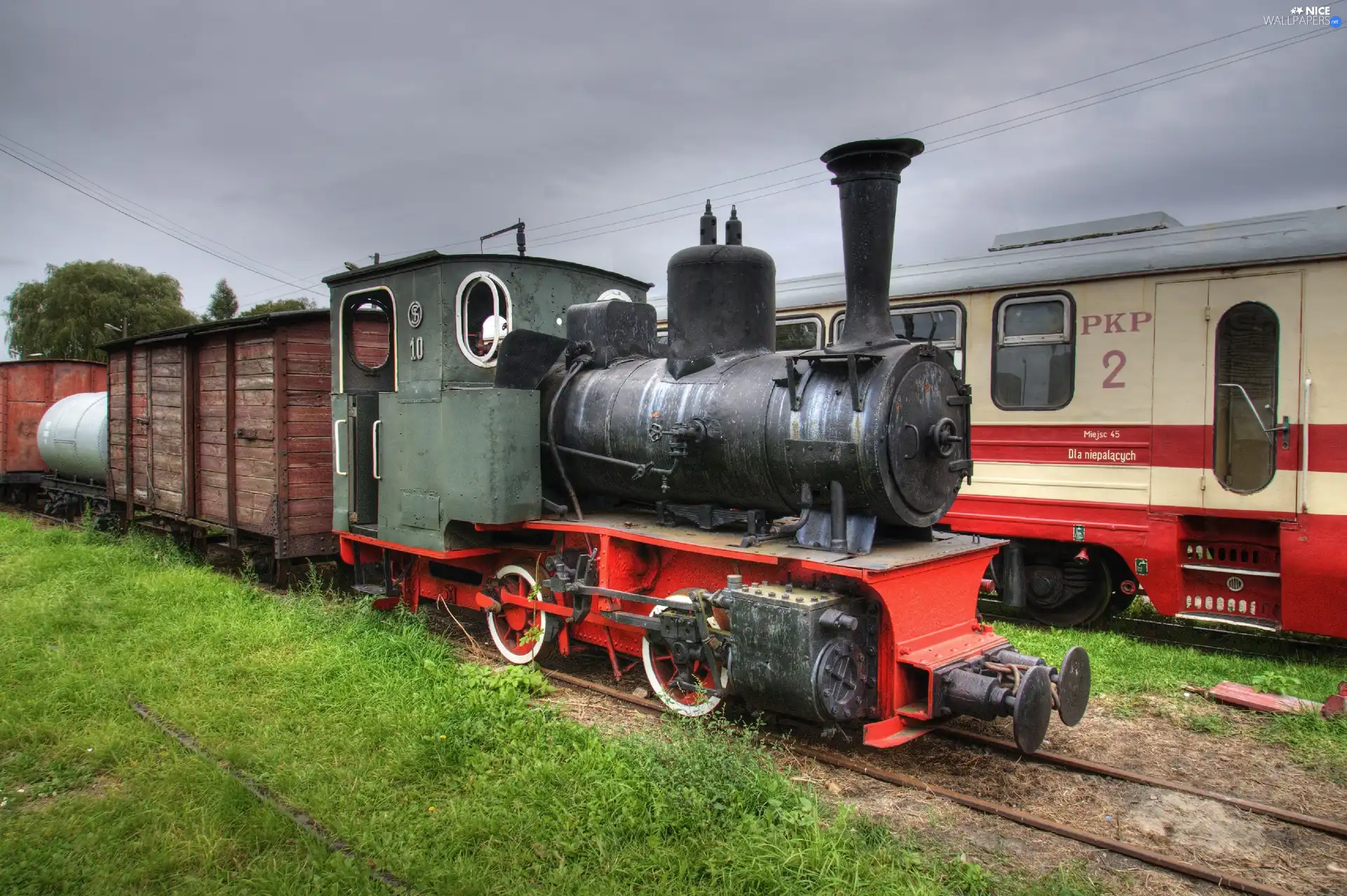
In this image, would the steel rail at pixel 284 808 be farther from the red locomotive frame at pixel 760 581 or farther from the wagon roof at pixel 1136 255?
the wagon roof at pixel 1136 255

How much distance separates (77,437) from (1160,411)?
610 inches

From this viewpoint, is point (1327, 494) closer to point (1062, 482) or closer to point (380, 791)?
point (1062, 482)

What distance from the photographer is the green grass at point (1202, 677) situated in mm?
5012

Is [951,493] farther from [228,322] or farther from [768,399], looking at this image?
[228,322]

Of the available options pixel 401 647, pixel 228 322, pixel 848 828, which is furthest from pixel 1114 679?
pixel 228 322

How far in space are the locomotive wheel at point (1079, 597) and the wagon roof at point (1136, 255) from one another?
2552mm

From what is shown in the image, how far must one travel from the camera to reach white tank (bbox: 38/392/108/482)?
44.6 ft

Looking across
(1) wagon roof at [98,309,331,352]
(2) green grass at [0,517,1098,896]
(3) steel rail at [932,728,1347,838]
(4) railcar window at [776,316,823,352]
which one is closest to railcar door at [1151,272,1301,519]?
(3) steel rail at [932,728,1347,838]

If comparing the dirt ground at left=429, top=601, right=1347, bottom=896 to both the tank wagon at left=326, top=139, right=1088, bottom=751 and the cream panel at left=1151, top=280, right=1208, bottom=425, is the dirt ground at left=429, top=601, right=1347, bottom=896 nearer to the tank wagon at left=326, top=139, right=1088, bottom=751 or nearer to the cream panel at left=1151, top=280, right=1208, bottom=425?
the tank wagon at left=326, top=139, right=1088, bottom=751

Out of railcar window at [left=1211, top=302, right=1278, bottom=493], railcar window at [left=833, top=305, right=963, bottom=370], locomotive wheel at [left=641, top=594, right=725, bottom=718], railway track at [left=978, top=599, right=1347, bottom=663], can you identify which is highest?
railcar window at [left=833, top=305, right=963, bottom=370]

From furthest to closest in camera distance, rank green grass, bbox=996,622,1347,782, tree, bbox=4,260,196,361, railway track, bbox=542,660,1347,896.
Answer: tree, bbox=4,260,196,361 < green grass, bbox=996,622,1347,782 < railway track, bbox=542,660,1347,896

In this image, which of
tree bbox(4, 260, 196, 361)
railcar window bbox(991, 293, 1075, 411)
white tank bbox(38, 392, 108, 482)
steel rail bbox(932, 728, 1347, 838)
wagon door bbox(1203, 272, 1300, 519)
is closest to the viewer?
steel rail bbox(932, 728, 1347, 838)

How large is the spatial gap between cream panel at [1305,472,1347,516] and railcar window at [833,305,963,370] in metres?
2.87

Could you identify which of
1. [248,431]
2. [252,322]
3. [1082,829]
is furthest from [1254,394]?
[248,431]
